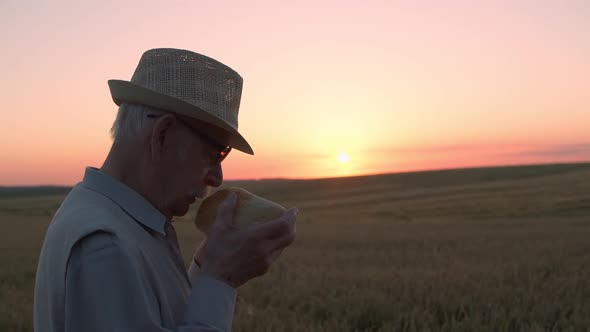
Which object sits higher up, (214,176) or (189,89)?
(189,89)

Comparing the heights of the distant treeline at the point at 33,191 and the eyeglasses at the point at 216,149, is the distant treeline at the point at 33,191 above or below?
below

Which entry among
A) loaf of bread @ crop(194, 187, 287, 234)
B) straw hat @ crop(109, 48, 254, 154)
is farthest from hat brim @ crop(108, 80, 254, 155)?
loaf of bread @ crop(194, 187, 287, 234)

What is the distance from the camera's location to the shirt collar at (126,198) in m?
1.59

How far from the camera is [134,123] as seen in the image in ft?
5.38

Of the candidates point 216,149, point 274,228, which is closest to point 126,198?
point 216,149

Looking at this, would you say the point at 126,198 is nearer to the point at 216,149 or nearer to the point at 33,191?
the point at 216,149

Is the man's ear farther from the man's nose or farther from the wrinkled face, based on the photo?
the man's nose

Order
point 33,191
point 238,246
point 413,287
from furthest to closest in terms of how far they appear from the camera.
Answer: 1. point 33,191
2. point 413,287
3. point 238,246

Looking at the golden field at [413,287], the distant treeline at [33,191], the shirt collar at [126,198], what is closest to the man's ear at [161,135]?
the shirt collar at [126,198]

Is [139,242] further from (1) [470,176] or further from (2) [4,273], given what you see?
(1) [470,176]

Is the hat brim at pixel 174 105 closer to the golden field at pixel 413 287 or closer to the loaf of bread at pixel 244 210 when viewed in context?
the loaf of bread at pixel 244 210

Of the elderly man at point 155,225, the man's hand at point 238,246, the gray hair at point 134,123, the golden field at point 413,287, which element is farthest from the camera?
the golden field at point 413,287

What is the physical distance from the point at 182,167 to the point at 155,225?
186mm

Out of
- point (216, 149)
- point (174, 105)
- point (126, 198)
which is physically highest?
point (174, 105)
